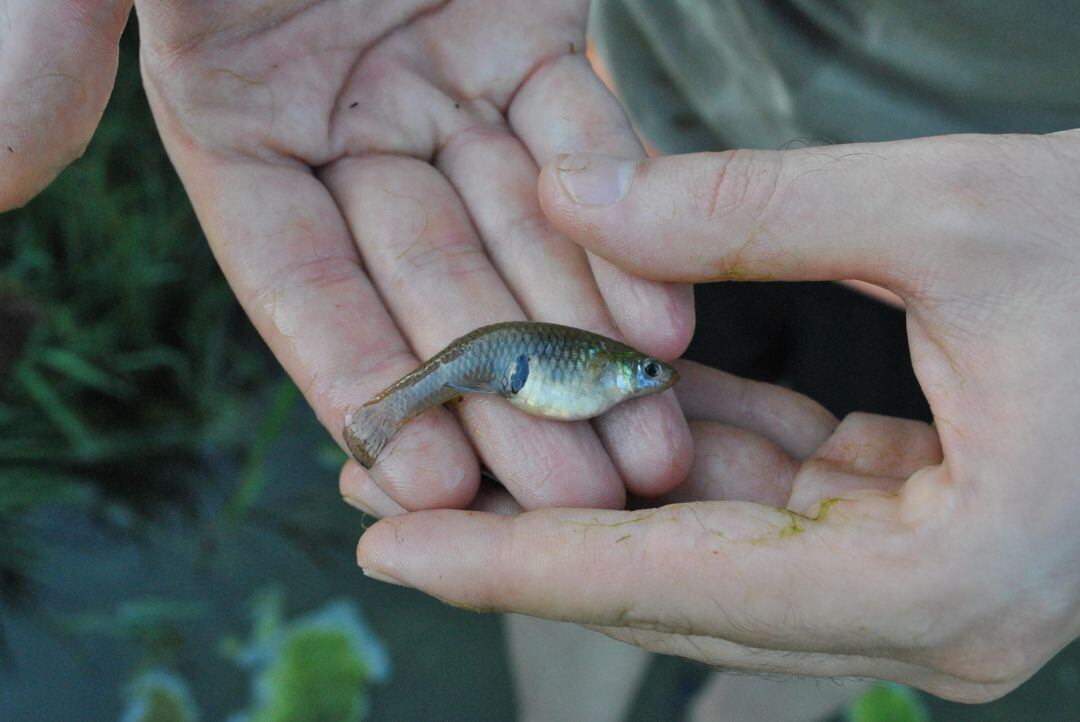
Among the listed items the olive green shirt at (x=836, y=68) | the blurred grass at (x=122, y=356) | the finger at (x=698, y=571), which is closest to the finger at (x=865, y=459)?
the finger at (x=698, y=571)

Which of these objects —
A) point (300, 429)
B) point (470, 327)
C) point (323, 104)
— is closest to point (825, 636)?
point (470, 327)

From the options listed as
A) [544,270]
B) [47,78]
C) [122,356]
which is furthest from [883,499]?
[122,356]

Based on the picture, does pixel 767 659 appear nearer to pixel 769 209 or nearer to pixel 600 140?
pixel 769 209

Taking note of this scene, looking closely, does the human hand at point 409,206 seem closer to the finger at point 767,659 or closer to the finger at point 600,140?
the finger at point 600,140

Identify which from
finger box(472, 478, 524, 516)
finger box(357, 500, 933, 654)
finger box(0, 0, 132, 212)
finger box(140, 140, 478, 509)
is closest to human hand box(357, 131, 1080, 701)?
finger box(357, 500, 933, 654)

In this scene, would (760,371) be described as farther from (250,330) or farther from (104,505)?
(104,505)

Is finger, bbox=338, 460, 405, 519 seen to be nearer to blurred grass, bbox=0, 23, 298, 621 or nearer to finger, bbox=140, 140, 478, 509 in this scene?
finger, bbox=140, 140, 478, 509
